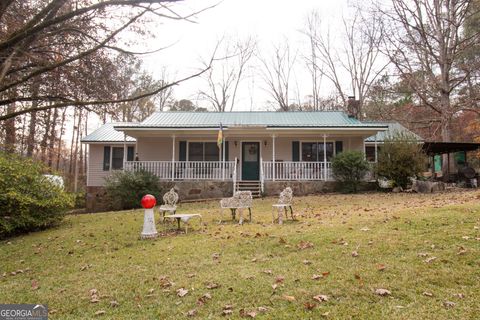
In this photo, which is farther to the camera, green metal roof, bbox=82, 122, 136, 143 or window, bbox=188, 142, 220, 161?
green metal roof, bbox=82, 122, 136, 143

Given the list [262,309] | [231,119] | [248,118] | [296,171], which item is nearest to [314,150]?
[296,171]

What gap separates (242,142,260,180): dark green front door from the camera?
1728 cm

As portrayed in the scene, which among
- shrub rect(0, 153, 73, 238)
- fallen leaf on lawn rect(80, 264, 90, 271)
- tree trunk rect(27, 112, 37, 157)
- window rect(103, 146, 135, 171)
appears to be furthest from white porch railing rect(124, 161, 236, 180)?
fallen leaf on lawn rect(80, 264, 90, 271)

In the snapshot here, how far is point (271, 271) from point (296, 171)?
38.7ft

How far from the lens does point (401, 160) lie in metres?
13.6

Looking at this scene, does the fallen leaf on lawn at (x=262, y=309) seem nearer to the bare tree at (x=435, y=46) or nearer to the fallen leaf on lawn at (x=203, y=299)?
the fallen leaf on lawn at (x=203, y=299)

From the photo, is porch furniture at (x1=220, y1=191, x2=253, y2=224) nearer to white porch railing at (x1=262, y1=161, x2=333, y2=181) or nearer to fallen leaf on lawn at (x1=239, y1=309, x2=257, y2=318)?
fallen leaf on lawn at (x1=239, y1=309, x2=257, y2=318)

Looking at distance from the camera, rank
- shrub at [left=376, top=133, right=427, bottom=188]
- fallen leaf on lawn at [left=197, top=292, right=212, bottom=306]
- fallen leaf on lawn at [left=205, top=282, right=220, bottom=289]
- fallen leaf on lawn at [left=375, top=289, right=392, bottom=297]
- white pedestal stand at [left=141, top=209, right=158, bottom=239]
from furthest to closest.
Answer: shrub at [left=376, top=133, right=427, bottom=188], white pedestal stand at [left=141, top=209, right=158, bottom=239], fallen leaf on lawn at [left=205, top=282, right=220, bottom=289], fallen leaf on lawn at [left=197, top=292, right=212, bottom=306], fallen leaf on lawn at [left=375, top=289, right=392, bottom=297]

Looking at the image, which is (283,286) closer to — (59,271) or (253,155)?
(59,271)

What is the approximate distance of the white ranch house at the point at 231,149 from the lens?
1557 centimetres

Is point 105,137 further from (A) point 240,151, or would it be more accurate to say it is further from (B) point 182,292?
(B) point 182,292

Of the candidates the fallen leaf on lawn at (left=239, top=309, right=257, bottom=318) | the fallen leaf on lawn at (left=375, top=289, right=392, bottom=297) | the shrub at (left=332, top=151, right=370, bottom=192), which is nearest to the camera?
the fallen leaf on lawn at (left=239, top=309, right=257, bottom=318)

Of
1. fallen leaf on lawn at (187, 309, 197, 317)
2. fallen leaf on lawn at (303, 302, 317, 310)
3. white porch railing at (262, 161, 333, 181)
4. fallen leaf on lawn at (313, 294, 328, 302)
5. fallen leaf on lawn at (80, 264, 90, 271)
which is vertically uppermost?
white porch railing at (262, 161, 333, 181)

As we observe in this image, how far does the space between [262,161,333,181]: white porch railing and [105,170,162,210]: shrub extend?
18.2 ft
